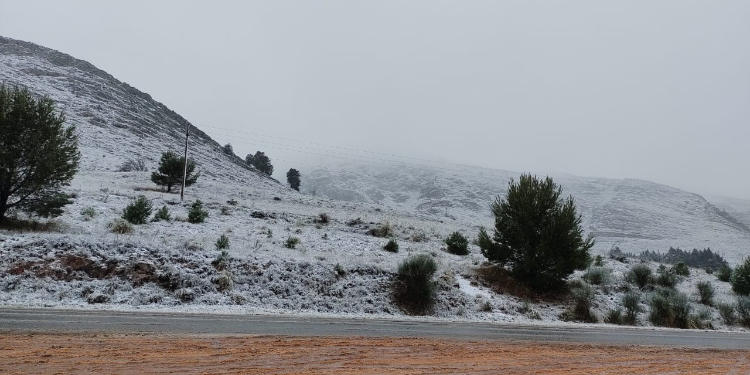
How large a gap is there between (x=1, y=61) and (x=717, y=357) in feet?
310

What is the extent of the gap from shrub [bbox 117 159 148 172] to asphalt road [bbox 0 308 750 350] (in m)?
42.1

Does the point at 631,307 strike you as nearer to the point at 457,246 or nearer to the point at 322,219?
the point at 457,246

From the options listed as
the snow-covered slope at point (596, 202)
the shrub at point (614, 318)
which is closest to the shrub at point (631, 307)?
the shrub at point (614, 318)

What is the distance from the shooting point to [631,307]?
20.0 metres

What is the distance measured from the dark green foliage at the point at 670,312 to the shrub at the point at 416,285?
395 inches

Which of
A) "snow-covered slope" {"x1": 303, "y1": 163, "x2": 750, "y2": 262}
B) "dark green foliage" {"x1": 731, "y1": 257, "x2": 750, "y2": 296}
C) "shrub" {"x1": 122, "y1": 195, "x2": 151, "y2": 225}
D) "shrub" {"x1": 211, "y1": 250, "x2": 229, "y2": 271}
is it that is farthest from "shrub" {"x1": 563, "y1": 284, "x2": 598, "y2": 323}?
"snow-covered slope" {"x1": 303, "y1": 163, "x2": 750, "y2": 262}

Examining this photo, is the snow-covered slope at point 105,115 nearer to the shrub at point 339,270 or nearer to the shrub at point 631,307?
the shrub at point 339,270

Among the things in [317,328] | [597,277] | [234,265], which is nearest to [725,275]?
[597,277]

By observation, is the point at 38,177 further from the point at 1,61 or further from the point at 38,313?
the point at 1,61

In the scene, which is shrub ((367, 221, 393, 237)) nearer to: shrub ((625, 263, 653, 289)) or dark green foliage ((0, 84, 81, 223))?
shrub ((625, 263, 653, 289))

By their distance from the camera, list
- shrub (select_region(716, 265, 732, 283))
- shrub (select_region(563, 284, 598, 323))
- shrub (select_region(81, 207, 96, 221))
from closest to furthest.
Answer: shrub (select_region(563, 284, 598, 323)) → shrub (select_region(81, 207, 96, 221)) → shrub (select_region(716, 265, 732, 283))

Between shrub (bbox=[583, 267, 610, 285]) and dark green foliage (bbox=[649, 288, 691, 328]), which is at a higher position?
shrub (bbox=[583, 267, 610, 285])

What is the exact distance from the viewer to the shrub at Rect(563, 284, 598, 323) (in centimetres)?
1897

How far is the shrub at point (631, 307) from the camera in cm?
1922
